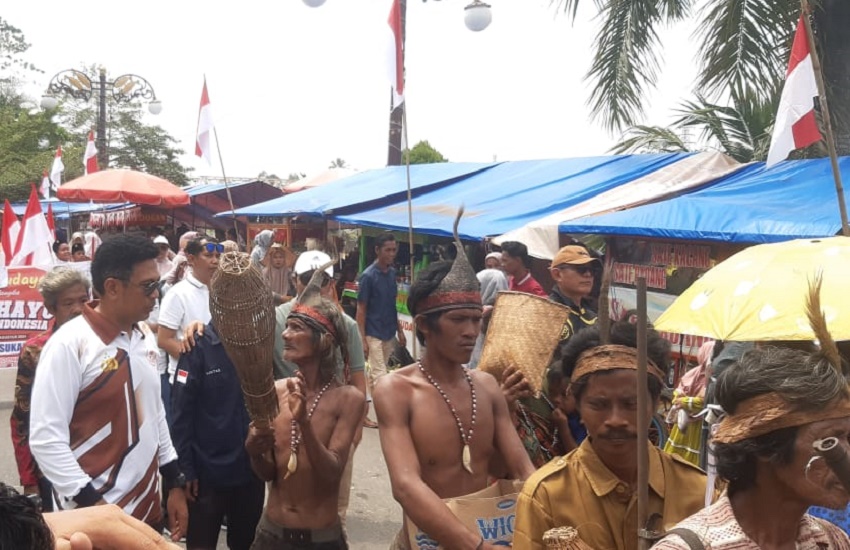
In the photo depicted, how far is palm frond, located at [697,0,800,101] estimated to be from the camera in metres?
9.52

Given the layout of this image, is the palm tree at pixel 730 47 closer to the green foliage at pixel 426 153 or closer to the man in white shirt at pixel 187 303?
the man in white shirt at pixel 187 303

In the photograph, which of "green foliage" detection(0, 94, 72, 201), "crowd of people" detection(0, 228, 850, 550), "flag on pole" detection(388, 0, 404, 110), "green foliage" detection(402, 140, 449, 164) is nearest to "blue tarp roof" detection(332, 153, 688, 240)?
"flag on pole" detection(388, 0, 404, 110)

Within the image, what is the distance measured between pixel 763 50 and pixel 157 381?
828 centimetres

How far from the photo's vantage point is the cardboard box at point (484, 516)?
2854 mm

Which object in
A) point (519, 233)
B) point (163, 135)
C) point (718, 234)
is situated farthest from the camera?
point (163, 135)

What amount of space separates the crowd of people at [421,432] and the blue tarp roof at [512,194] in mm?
5148

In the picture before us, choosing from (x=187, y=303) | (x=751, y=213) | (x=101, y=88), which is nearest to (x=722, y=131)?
(x=751, y=213)

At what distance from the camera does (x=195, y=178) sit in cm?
4509

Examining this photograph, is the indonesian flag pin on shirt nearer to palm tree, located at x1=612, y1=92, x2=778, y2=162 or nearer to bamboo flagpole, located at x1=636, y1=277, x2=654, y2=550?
bamboo flagpole, located at x1=636, y1=277, x2=654, y2=550

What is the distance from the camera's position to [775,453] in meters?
1.85

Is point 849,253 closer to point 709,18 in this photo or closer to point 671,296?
point 671,296

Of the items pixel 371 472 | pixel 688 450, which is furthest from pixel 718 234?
pixel 371 472

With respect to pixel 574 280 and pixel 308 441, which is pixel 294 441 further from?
pixel 574 280

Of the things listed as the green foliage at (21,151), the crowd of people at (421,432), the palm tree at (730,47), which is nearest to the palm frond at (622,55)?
the palm tree at (730,47)
